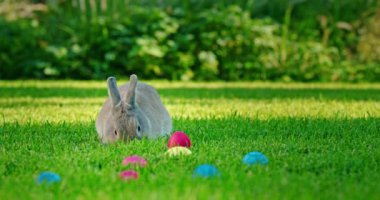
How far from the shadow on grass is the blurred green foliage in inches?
69.0

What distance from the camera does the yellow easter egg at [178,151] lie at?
4.32 metres

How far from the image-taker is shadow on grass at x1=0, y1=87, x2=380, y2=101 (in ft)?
29.1

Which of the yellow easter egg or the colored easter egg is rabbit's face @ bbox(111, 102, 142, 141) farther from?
the colored easter egg

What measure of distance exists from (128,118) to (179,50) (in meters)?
7.28

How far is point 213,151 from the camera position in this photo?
4488 millimetres

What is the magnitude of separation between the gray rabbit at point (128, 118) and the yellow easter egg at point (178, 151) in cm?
44

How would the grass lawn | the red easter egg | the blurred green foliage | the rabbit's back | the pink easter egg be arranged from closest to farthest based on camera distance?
the grass lawn, the pink easter egg, the red easter egg, the rabbit's back, the blurred green foliage

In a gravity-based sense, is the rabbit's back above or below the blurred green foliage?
above

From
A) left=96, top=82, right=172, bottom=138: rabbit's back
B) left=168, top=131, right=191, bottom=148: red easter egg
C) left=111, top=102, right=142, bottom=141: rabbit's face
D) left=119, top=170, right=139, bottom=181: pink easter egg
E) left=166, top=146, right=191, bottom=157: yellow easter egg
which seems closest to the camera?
left=119, top=170, right=139, bottom=181: pink easter egg

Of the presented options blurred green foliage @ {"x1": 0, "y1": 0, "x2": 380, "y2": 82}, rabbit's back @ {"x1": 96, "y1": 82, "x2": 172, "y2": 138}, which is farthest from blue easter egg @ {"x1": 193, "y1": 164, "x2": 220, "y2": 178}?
blurred green foliage @ {"x1": 0, "y1": 0, "x2": 380, "y2": 82}

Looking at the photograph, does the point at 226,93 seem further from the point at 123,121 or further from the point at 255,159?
the point at 255,159

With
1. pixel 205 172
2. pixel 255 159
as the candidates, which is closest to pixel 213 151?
pixel 255 159

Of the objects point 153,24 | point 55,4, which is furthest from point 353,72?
point 55,4

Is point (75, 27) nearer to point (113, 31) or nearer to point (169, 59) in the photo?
point (113, 31)
